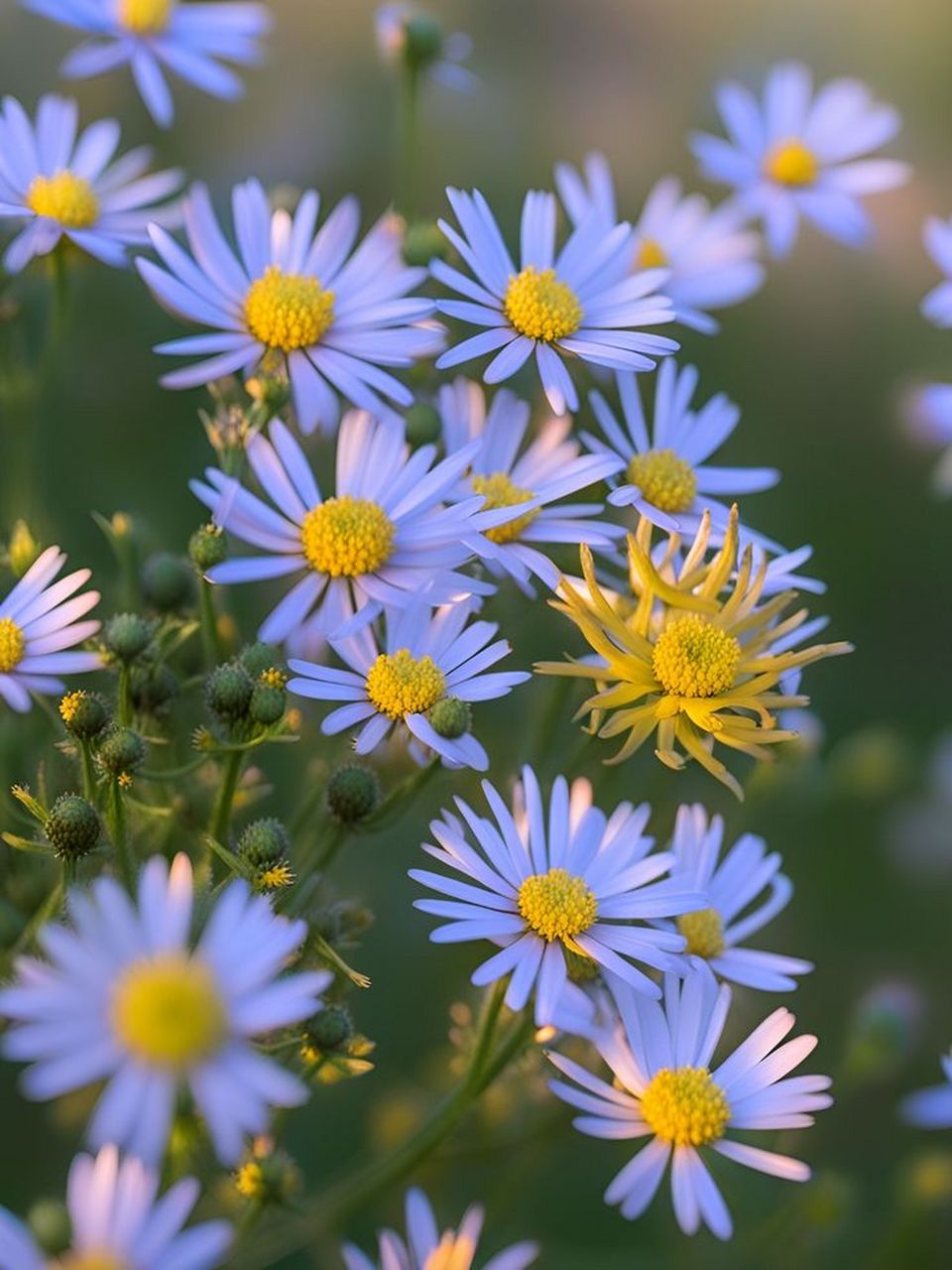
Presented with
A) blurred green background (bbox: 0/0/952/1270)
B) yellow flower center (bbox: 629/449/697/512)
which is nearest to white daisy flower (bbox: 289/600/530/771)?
blurred green background (bbox: 0/0/952/1270)

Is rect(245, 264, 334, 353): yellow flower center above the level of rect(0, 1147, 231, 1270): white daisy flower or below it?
above

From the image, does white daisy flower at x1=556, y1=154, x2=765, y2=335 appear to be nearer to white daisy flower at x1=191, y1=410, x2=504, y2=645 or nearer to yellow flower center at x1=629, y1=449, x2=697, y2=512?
yellow flower center at x1=629, y1=449, x2=697, y2=512

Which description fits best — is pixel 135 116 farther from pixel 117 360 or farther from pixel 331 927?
pixel 331 927

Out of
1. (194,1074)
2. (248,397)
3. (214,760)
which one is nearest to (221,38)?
(248,397)

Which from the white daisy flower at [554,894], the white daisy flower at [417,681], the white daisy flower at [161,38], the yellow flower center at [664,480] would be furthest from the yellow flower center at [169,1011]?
the white daisy flower at [161,38]

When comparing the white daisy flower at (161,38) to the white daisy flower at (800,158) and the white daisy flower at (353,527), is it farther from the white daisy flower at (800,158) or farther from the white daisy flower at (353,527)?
the white daisy flower at (800,158)

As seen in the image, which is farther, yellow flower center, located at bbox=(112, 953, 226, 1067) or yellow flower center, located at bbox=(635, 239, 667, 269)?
yellow flower center, located at bbox=(635, 239, 667, 269)

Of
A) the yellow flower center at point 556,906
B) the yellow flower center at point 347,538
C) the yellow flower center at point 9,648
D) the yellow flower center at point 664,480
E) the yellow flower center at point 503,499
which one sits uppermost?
the yellow flower center at point 664,480
